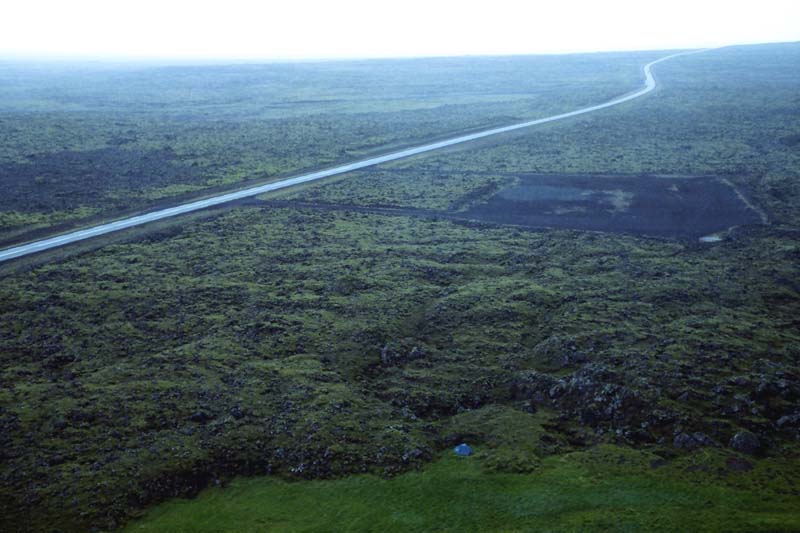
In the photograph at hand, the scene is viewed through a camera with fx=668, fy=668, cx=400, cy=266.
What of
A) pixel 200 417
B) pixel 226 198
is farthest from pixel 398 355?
pixel 226 198

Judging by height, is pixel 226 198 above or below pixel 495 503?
above

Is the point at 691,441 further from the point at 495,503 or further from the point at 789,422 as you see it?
the point at 495,503

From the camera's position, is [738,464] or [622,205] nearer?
[738,464]

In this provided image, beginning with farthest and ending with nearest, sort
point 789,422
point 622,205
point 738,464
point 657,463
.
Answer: point 622,205, point 789,422, point 657,463, point 738,464

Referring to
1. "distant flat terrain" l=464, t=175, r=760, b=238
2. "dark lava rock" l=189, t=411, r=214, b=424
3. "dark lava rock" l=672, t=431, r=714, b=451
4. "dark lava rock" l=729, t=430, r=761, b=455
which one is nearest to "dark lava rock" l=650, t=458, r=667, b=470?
"dark lava rock" l=672, t=431, r=714, b=451

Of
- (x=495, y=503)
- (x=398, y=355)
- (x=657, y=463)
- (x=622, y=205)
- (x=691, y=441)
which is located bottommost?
(x=495, y=503)

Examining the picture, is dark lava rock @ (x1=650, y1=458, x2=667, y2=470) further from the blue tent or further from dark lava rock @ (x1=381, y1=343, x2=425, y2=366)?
dark lava rock @ (x1=381, y1=343, x2=425, y2=366)
